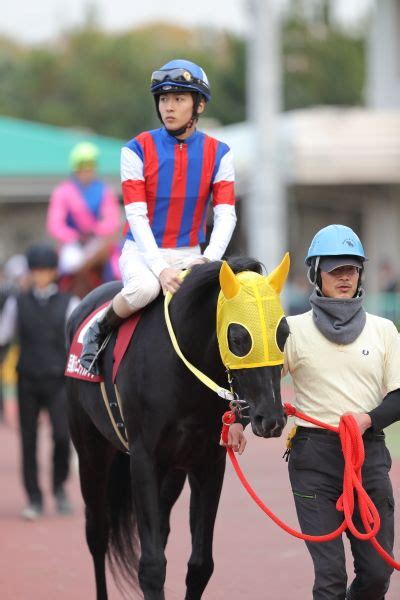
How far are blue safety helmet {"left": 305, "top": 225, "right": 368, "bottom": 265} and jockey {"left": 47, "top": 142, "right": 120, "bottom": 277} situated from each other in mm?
5157

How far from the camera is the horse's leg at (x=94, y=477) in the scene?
22.4 feet

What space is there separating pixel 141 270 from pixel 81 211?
15.2ft

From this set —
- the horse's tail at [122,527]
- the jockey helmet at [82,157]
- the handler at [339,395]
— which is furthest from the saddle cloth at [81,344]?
the jockey helmet at [82,157]

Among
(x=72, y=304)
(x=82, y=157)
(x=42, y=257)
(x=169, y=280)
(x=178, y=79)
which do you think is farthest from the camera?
(x=82, y=157)

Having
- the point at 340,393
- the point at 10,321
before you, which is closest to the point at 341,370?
the point at 340,393

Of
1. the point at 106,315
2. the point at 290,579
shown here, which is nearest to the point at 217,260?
the point at 106,315

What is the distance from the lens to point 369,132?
→ 21.6 metres

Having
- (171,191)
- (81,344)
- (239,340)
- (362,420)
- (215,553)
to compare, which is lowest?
(215,553)

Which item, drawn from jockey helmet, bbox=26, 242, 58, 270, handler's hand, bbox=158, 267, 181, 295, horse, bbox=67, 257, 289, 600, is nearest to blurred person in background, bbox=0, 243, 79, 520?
jockey helmet, bbox=26, 242, 58, 270

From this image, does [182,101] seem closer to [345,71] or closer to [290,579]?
[290,579]

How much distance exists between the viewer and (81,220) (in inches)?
413

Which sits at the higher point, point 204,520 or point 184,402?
point 184,402

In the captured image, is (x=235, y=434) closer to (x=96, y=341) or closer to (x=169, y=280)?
(x=169, y=280)

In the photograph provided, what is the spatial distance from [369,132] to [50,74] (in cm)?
4471
